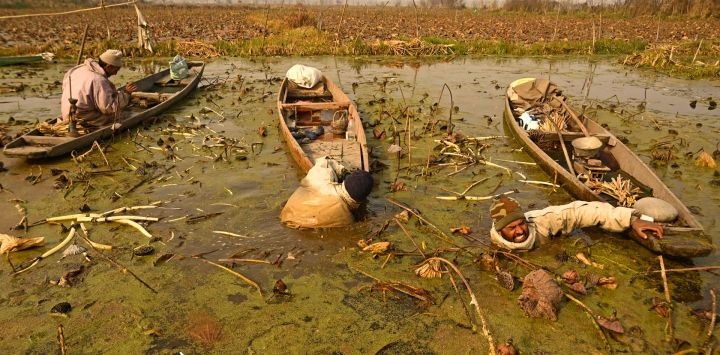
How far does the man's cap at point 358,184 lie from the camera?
179 inches

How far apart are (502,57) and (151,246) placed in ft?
59.1

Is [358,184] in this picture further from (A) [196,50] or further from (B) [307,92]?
(A) [196,50]

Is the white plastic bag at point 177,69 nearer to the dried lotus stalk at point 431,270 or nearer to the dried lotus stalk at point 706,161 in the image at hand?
the dried lotus stalk at point 431,270

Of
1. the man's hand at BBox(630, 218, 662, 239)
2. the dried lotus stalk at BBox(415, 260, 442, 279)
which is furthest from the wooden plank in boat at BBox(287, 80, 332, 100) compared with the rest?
the man's hand at BBox(630, 218, 662, 239)

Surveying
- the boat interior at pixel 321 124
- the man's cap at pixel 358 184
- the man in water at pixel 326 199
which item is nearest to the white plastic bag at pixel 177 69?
the boat interior at pixel 321 124

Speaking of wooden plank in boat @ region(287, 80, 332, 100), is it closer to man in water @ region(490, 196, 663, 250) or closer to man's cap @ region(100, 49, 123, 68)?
man's cap @ region(100, 49, 123, 68)

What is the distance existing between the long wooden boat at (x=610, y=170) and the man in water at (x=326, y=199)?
2.92 m

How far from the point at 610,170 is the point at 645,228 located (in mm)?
2295

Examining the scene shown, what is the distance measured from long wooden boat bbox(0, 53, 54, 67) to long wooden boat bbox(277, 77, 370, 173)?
1048 centimetres

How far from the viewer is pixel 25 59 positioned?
46.1 ft

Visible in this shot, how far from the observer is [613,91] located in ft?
40.0

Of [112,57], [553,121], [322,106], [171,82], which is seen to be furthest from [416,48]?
[112,57]

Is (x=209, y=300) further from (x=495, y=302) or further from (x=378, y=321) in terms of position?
(x=495, y=302)

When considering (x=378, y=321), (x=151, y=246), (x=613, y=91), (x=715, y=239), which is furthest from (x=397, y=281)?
(x=613, y=91)
